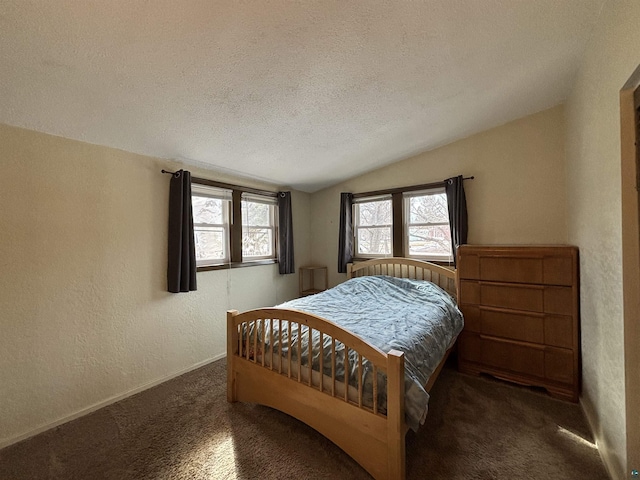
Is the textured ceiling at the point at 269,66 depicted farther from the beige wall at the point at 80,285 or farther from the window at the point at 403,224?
the window at the point at 403,224

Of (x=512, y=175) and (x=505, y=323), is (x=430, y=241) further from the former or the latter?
(x=505, y=323)

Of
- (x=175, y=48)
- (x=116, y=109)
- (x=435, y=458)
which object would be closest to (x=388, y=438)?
(x=435, y=458)

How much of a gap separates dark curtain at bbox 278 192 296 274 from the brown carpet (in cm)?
186

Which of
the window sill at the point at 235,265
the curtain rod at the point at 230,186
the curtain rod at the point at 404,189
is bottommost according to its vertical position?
the window sill at the point at 235,265

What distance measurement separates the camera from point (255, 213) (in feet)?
11.5

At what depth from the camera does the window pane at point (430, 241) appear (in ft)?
10.3

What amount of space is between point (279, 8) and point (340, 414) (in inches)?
81.1

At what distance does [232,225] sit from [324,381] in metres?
2.19

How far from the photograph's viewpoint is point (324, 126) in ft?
7.38

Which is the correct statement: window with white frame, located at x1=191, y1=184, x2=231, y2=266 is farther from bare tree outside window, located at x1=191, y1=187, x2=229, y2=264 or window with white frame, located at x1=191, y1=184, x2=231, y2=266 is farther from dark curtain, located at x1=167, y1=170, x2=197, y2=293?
dark curtain, located at x1=167, y1=170, x2=197, y2=293

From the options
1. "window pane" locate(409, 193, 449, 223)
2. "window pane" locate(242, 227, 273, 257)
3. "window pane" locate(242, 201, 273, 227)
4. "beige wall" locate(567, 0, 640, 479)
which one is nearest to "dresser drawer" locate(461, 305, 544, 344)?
"beige wall" locate(567, 0, 640, 479)

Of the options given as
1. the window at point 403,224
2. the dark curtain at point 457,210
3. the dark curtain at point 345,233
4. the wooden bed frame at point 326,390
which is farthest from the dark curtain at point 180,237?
the dark curtain at point 457,210

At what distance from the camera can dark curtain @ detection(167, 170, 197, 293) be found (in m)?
2.47

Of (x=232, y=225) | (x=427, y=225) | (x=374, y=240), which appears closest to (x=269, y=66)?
(x=232, y=225)
